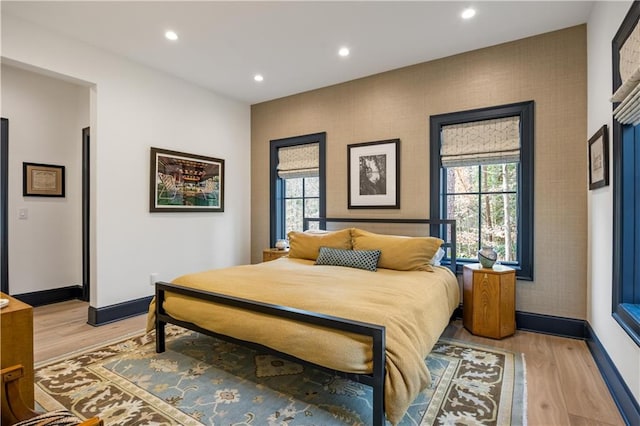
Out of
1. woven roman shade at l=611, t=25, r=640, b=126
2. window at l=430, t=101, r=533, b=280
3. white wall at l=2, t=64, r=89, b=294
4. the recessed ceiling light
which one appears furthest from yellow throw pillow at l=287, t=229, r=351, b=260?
white wall at l=2, t=64, r=89, b=294

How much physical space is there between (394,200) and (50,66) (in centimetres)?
372

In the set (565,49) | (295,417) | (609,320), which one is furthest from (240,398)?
Answer: (565,49)

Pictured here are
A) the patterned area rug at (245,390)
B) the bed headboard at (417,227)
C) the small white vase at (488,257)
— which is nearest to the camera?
the patterned area rug at (245,390)

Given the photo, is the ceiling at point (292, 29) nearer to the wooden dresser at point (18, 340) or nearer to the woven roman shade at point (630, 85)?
the woven roman shade at point (630, 85)

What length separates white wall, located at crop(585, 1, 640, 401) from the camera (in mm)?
1996

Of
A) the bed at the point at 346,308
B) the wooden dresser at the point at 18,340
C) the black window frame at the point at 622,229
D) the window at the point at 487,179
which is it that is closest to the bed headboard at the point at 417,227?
the bed at the point at 346,308

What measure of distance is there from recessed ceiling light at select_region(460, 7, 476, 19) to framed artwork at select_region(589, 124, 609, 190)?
54.3 inches

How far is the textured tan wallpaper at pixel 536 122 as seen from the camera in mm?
3000

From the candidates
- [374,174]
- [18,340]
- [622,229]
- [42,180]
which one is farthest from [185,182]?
[622,229]

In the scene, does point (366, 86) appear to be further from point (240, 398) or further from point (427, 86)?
point (240, 398)

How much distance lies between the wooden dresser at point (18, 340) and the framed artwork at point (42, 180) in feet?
9.80

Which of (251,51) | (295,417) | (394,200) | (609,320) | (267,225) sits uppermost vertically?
(251,51)

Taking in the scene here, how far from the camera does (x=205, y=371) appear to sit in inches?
92.7

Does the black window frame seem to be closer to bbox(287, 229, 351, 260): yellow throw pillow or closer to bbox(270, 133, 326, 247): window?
bbox(287, 229, 351, 260): yellow throw pillow
